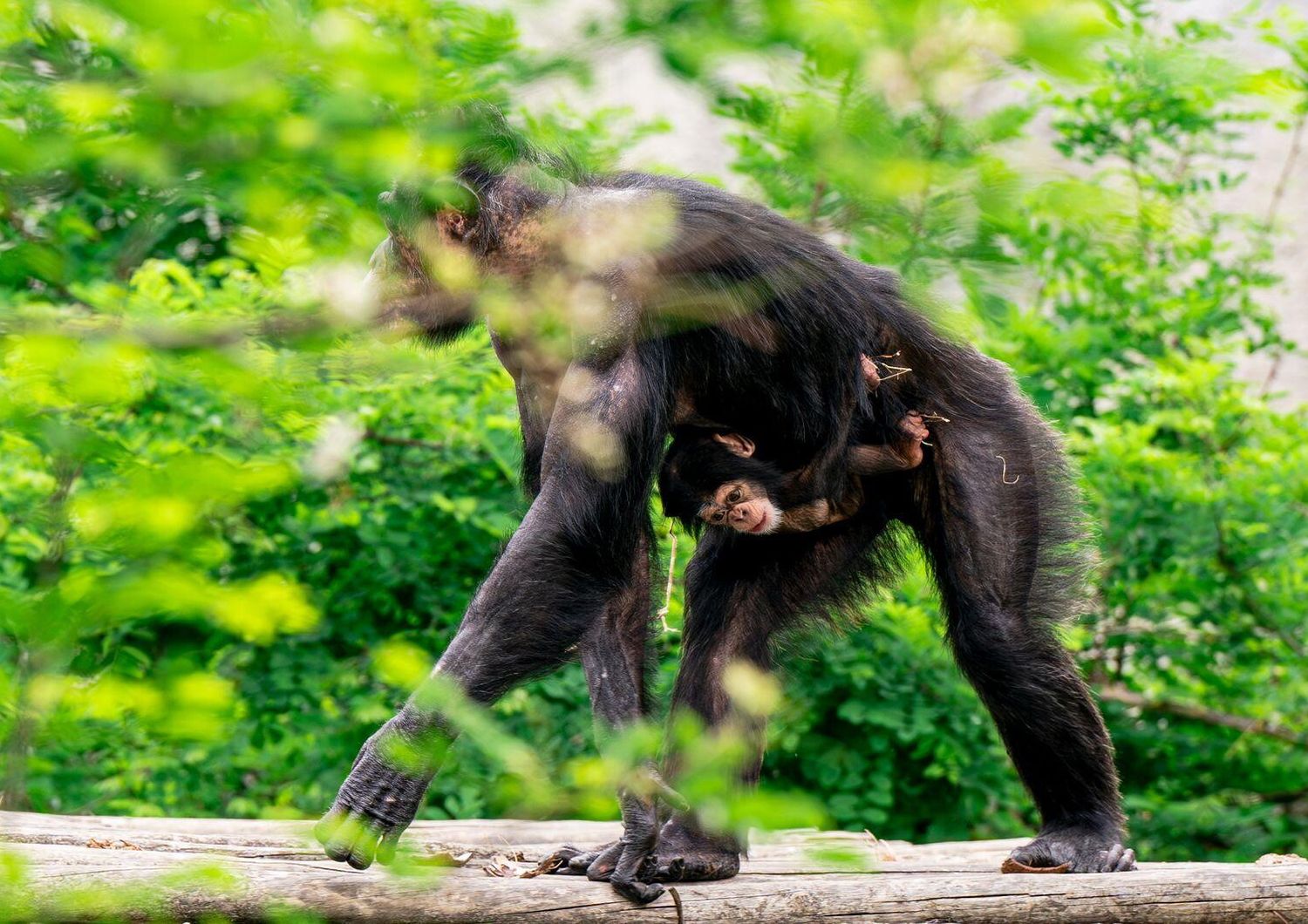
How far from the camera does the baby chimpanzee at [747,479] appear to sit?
3949mm

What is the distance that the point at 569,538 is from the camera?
340cm

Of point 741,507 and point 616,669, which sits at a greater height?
point 741,507

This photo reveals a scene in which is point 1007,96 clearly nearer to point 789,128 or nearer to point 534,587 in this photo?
point 534,587

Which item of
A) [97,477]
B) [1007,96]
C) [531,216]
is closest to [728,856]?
[531,216]

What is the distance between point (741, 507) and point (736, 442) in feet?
0.63

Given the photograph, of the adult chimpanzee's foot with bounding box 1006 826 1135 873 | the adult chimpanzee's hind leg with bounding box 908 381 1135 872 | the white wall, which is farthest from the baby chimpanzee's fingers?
the white wall

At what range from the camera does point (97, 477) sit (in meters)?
1.65

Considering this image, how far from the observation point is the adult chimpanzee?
10.9ft

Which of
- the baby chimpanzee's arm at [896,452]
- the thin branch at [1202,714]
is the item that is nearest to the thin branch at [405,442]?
the baby chimpanzee's arm at [896,452]

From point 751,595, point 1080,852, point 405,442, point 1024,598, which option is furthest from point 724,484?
point 405,442

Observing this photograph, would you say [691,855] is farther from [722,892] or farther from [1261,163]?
[1261,163]

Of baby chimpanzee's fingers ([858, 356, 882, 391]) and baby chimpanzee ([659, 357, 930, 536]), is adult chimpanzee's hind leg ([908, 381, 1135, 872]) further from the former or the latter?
baby chimpanzee's fingers ([858, 356, 882, 391])

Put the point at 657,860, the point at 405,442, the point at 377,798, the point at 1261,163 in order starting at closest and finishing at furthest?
the point at 377,798 → the point at 657,860 → the point at 405,442 → the point at 1261,163

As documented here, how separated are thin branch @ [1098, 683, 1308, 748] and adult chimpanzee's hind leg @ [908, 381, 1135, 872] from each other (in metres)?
3.28
